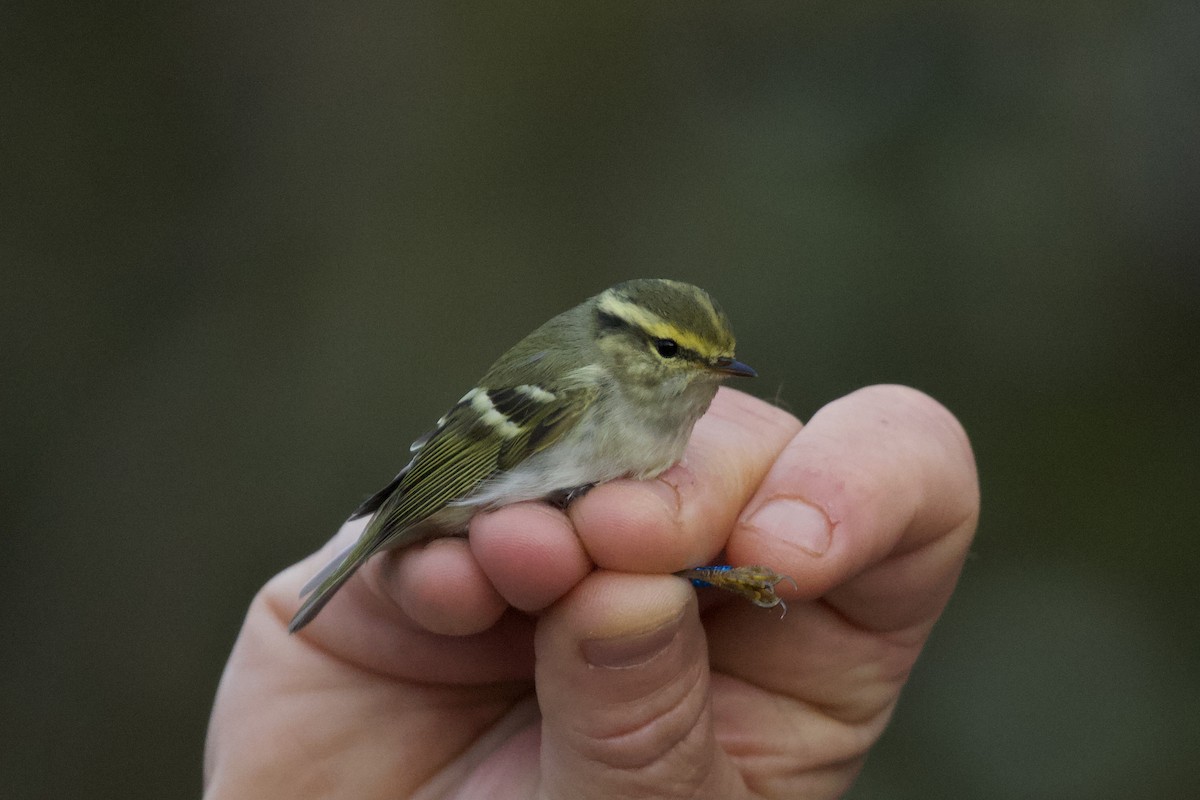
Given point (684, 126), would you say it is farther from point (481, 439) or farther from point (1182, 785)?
point (1182, 785)

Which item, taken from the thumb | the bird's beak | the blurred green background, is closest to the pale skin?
the thumb

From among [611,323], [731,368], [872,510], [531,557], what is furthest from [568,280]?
[531,557]

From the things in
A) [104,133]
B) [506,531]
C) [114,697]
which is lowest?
[114,697]

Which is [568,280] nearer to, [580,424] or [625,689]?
[580,424]

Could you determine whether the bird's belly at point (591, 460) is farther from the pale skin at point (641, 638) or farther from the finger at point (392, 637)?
the finger at point (392, 637)

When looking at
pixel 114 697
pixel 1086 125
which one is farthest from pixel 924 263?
pixel 114 697

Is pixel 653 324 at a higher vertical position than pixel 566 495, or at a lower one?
higher

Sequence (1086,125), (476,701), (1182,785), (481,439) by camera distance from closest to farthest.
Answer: (481,439) → (476,701) → (1182,785) → (1086,125)
